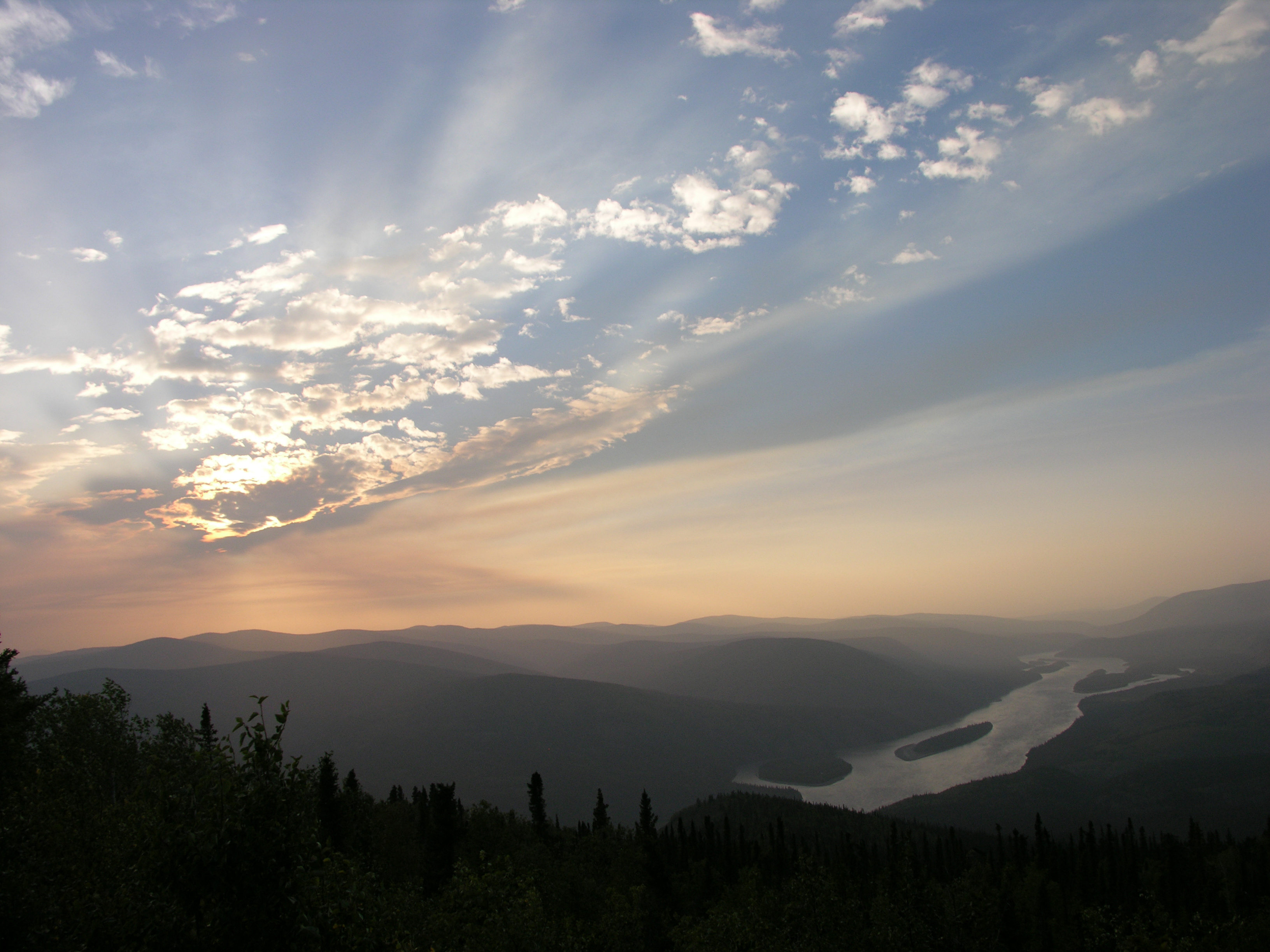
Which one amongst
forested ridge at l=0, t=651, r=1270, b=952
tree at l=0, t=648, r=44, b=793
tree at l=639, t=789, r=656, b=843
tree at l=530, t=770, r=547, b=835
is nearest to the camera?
forested ridge at l=0, t=651, r=1270, b=952

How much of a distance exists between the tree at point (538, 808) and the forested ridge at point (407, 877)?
113cm

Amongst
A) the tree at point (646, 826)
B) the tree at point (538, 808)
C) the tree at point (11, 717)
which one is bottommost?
the tree at point (646, 826)

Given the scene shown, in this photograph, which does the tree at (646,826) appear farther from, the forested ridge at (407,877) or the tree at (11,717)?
the tree at (11,717)

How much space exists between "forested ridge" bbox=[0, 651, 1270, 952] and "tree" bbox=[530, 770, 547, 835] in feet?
3.69

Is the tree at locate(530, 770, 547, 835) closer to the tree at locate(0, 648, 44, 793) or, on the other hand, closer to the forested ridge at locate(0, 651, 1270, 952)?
the forested ridge at locate(0, 651, 1270, 952)

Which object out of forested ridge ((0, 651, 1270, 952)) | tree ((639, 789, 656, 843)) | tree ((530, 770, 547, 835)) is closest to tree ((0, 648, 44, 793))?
forested ridge ((0, 651, 1270, 952))

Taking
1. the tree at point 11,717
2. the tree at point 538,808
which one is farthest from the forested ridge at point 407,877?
the tree at point 538,808

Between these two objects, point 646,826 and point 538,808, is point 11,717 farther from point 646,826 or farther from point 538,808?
point 646,826

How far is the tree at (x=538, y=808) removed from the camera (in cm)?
12425

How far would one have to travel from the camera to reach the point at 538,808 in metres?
129

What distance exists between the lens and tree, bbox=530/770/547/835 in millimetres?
124250

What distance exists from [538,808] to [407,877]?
4688 centimetres

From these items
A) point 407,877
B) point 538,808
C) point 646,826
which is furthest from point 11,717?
point 646,826

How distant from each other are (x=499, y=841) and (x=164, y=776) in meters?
107
